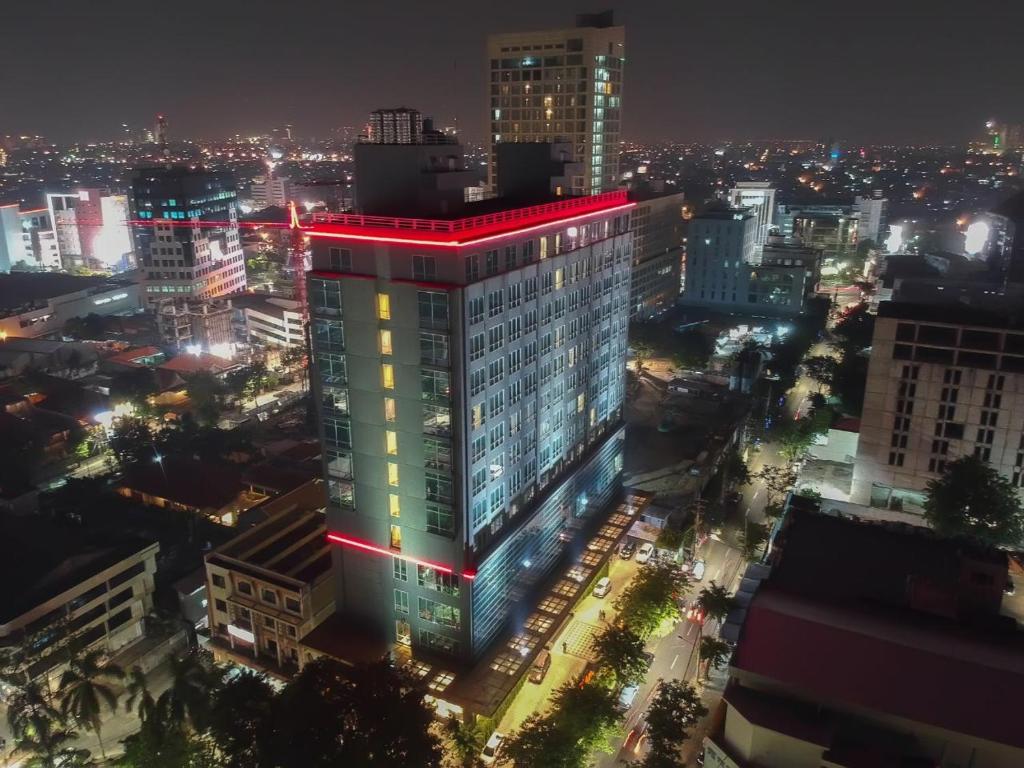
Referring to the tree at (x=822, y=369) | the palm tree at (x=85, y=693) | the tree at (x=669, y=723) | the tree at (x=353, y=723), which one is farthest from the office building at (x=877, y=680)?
the tree at (x=822, y=369)

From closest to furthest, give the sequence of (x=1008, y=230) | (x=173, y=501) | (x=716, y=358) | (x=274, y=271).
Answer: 1. (x=173, y=501)
2. (x=716, y=358)
3. (x=1008, y=230)
4. (x=274, y=271)

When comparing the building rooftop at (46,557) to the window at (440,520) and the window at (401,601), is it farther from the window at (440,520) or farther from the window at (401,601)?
the window at (440,520)

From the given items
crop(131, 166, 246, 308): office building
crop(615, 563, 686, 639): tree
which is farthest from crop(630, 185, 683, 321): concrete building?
crop(131, 166, 246, 308): office building

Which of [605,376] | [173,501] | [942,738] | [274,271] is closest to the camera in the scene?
[942,738]

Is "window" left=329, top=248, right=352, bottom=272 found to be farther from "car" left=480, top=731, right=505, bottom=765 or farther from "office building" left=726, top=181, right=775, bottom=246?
"office building" left=726, top=181, right=775, bottom=246

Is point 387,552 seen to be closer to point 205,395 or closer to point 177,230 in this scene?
point 205,395

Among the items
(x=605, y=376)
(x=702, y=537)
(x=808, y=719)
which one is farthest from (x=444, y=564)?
(x=702, y=537)

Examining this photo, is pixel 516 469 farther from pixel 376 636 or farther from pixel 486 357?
pixel 376 636
